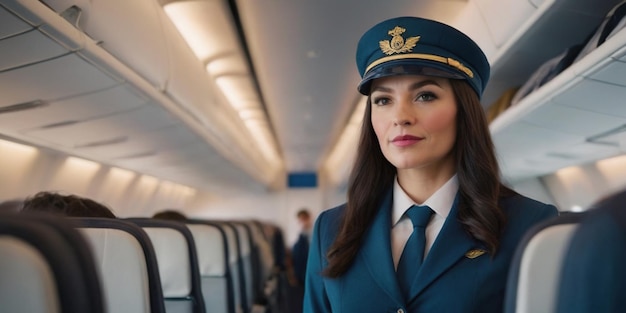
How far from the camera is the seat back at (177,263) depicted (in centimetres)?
304

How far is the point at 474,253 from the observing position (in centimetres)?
150

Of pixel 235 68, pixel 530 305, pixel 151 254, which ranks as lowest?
pixel 530 305

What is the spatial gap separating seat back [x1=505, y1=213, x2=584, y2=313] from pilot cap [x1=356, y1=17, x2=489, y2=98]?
0.57m

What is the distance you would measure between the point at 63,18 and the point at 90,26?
1.13 feet

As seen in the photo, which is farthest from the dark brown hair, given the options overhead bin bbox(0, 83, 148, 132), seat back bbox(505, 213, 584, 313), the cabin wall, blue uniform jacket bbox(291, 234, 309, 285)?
blue uniform jacket bbox(291, 234, 309, 285)

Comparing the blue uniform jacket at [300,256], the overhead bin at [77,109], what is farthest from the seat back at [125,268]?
the blue uniform jacket at [300,256]

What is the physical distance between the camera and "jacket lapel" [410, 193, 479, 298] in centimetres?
148

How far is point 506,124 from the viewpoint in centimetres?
388

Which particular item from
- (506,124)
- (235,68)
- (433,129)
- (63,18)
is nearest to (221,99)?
(235,68)

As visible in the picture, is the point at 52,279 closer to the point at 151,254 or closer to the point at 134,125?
the point at 151,254

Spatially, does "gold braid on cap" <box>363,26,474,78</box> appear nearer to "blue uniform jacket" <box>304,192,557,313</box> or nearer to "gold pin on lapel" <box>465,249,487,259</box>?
"blue uniform jacket" <box>304,192,557,313</box>

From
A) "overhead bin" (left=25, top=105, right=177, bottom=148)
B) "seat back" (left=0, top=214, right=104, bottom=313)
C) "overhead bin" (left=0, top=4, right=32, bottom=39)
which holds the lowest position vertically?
"seat back" (left=0, top=214, right=104, bottom=313)

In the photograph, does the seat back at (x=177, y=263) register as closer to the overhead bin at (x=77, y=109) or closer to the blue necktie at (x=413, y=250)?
the overhead bin at (x=77, y=109)

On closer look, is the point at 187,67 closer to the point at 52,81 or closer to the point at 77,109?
the point at 77,109
